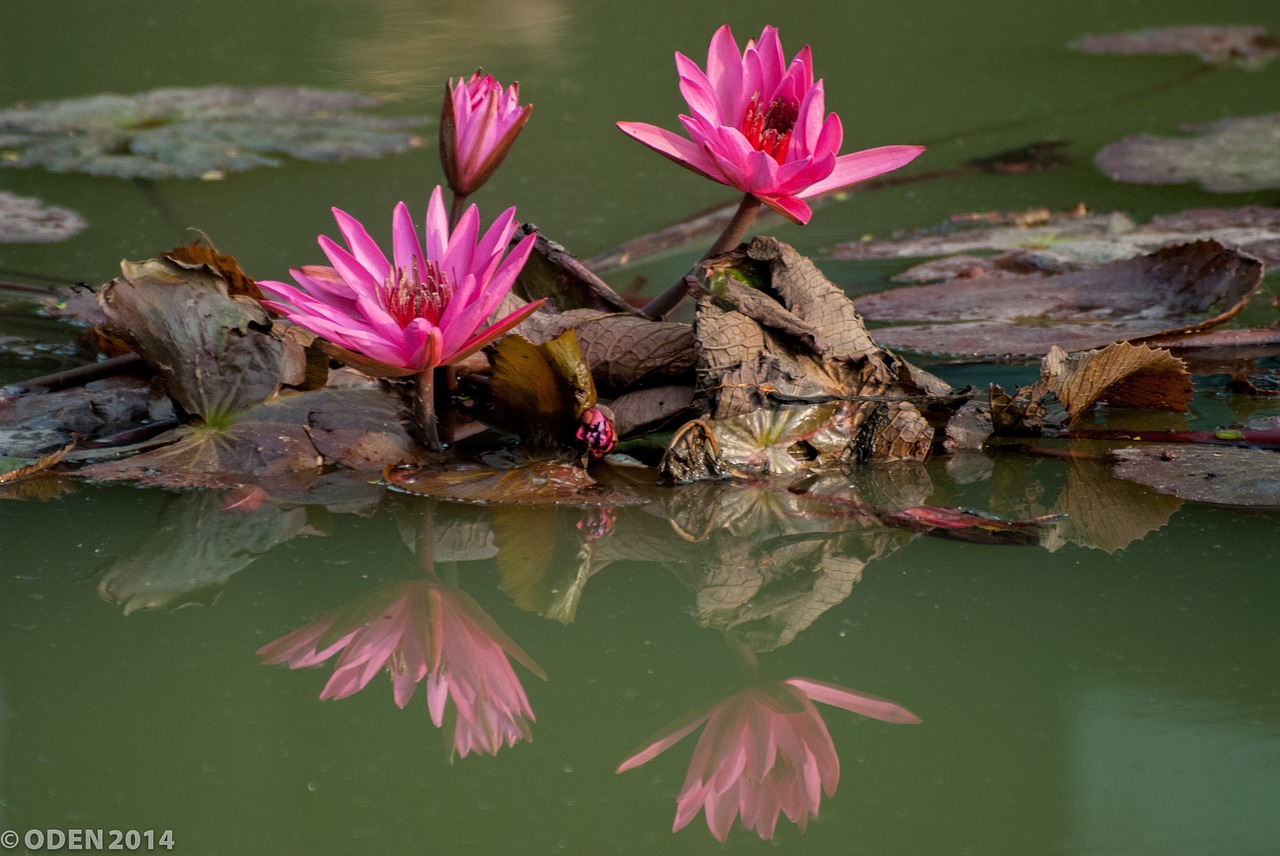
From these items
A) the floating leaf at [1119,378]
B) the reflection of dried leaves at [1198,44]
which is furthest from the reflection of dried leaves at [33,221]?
the reflection of dried leaves at [1198,44]

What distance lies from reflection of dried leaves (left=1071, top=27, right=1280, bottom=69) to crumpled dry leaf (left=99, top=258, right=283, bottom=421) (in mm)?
3410

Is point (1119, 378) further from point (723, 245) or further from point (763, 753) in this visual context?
point (763, 753)

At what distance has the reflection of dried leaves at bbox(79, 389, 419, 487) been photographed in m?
1.16

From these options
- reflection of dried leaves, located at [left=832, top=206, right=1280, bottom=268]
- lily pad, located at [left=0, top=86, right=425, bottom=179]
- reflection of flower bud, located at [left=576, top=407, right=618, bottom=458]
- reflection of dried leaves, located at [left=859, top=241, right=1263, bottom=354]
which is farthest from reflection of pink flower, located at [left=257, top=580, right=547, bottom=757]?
lily pad, located at [left=0, top=86, right=425, bottom=179]

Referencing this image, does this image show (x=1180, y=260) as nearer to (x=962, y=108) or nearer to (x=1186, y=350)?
(x=1186, y=350)

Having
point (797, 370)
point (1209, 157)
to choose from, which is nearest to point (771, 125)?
point (797, 370)

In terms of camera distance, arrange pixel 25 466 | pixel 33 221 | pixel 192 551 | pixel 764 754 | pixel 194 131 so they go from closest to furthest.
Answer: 1. pixel 764 754
2. pixel 192 551
3. pixel 25 466
4. pixel 33 221
5. pixel 194 131

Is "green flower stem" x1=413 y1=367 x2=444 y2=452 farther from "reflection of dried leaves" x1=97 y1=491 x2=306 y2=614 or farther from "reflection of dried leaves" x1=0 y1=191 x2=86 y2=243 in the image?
"reflection of dried leaves" x1=0 y1=191 x2=86 y2=243

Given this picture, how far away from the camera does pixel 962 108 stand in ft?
10.7

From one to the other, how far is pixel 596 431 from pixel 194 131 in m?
2.20

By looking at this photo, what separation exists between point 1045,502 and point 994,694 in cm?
38

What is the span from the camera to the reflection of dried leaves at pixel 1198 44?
3.82m

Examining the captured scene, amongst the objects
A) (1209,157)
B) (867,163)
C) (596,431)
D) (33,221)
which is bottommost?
(33,221)

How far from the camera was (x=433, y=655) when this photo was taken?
2.79 ft
